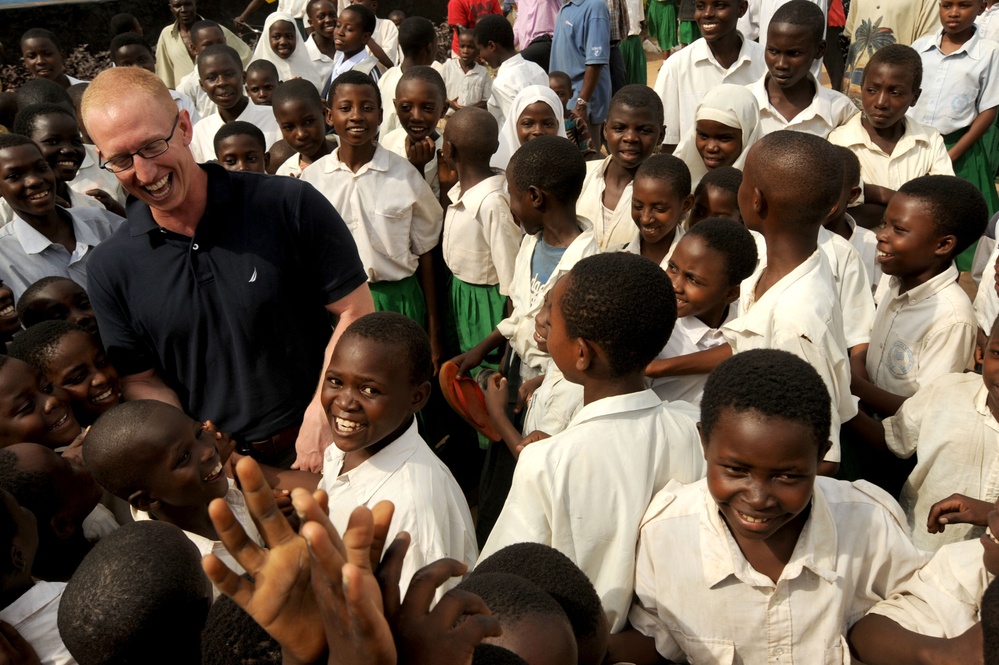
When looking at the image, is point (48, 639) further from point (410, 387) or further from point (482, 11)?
point (482, 11)

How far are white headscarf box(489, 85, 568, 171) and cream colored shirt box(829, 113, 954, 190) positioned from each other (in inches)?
55.9

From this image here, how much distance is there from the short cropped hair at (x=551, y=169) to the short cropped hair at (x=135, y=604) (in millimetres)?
1943

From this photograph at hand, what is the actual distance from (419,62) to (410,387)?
14.4 feet

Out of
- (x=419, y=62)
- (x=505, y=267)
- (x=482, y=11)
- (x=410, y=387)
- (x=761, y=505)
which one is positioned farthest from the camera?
(x=482, y=11)

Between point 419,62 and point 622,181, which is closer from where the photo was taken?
point 622,181

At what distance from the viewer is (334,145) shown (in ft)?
15.4

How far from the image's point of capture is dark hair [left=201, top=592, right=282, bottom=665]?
1.25 meters

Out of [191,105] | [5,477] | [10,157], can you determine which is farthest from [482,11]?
[5,477]

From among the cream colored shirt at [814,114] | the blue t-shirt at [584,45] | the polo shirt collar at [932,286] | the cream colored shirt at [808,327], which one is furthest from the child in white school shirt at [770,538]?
the blue t-shirt at [584,45]

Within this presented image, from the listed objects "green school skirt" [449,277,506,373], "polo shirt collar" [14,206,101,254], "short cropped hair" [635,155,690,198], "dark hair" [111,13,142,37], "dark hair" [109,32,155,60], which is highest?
"dark hair" [111,13,142,37]

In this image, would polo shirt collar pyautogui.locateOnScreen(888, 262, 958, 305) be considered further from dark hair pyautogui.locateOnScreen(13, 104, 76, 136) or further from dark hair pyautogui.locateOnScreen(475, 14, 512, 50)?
dark hair pyautogui.locateOnScreen(475, 14, 512, 50)

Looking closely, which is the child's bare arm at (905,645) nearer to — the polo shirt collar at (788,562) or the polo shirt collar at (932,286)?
the polo shirt collar at (788,562)

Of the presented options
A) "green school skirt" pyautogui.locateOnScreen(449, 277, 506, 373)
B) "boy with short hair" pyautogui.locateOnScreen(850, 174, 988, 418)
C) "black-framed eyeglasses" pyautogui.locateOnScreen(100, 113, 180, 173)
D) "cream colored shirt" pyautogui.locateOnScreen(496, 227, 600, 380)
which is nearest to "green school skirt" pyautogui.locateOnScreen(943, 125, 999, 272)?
"boy with short hair" pyautogui.locateOnScreen(850, 174, 988, 418)

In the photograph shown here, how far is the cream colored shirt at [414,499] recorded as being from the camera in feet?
6.28
